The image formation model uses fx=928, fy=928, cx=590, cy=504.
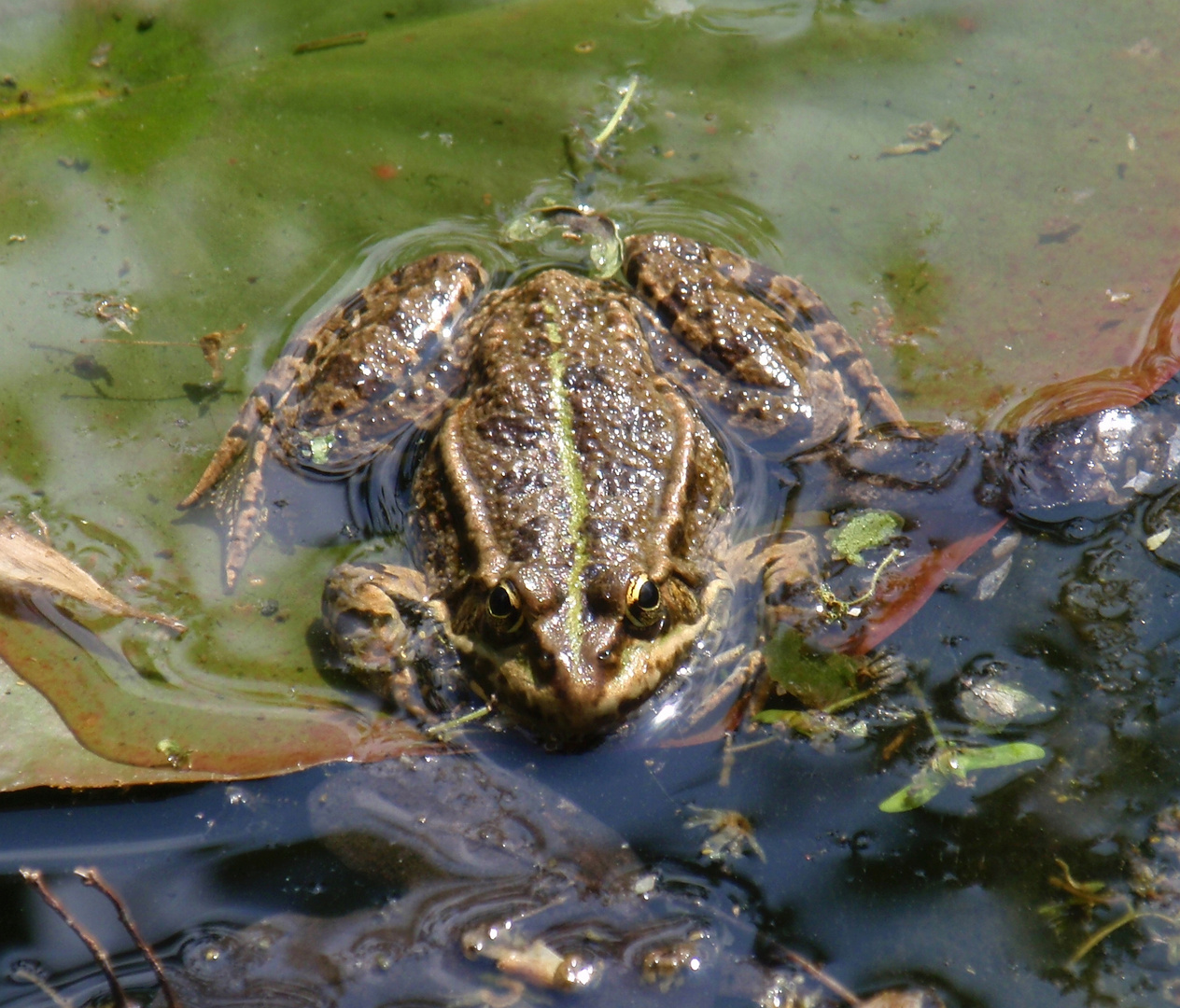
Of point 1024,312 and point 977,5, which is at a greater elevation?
point 977,5

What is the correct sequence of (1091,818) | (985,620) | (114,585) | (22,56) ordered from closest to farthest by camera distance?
(1091,818) < (985,620) < (114,585) < (22,56)

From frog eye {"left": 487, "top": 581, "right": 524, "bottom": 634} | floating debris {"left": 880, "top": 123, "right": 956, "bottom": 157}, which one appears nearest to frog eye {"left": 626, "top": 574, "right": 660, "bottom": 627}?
frog eye {"left": 487, "top": 581, "right": 524, "bottom": 634}

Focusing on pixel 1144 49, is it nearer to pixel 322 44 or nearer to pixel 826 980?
pixel 322 44

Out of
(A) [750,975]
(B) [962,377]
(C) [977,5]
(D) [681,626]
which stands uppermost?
(C) [977,5]

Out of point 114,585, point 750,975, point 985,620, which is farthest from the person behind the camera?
point 114,585

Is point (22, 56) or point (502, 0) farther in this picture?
point (502, 0)

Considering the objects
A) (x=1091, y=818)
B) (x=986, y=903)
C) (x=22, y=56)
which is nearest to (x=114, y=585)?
(x=22, y=56)

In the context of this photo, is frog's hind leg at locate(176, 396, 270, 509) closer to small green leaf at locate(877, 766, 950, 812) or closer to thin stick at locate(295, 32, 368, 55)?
thin stick at locate(295, 32, 368, 55)

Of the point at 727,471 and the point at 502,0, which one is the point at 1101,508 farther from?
the point at 502,0
